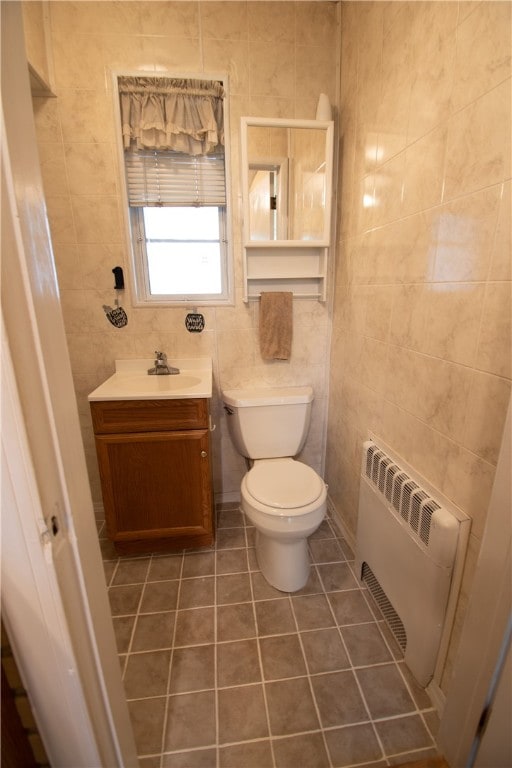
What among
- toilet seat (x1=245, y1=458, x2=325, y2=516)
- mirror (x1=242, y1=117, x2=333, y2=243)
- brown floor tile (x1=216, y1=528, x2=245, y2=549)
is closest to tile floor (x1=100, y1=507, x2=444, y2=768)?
brown floor tile (x1=216, y1=528, x2=245, y2=549)

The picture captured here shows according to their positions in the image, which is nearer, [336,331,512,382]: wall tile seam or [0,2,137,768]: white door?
[0,2,137,768]: white door

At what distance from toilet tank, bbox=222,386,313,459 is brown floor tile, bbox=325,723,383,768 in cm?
106

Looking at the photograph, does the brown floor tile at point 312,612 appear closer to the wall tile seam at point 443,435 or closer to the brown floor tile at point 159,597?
the brown floor tile at point 159,597

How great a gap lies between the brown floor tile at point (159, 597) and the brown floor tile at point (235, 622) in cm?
22

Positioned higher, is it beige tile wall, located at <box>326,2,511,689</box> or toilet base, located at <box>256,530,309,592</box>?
beige tile wall, located at <box>326,2,511,689</box>

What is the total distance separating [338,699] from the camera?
3.48 ft

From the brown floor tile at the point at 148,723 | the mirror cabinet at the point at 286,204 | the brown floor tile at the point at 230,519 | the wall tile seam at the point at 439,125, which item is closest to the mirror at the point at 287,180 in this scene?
the mirror cabinet at the point at 286,204

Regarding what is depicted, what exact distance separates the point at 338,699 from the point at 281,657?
0.22 m

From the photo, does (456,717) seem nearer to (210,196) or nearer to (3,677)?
(3,677)

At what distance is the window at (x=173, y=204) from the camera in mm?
1539

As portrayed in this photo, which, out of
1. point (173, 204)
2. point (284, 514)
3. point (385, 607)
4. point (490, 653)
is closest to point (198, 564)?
point (284, 514)

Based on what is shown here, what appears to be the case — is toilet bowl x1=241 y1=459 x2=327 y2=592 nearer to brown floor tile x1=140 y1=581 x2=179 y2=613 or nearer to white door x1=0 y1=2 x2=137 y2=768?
brown floor tile x1=140 y1=581 x2=179 y2=613

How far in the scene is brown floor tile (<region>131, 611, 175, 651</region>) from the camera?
1.23 metres

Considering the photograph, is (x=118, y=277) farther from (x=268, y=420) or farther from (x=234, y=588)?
(x=234, y=588)
